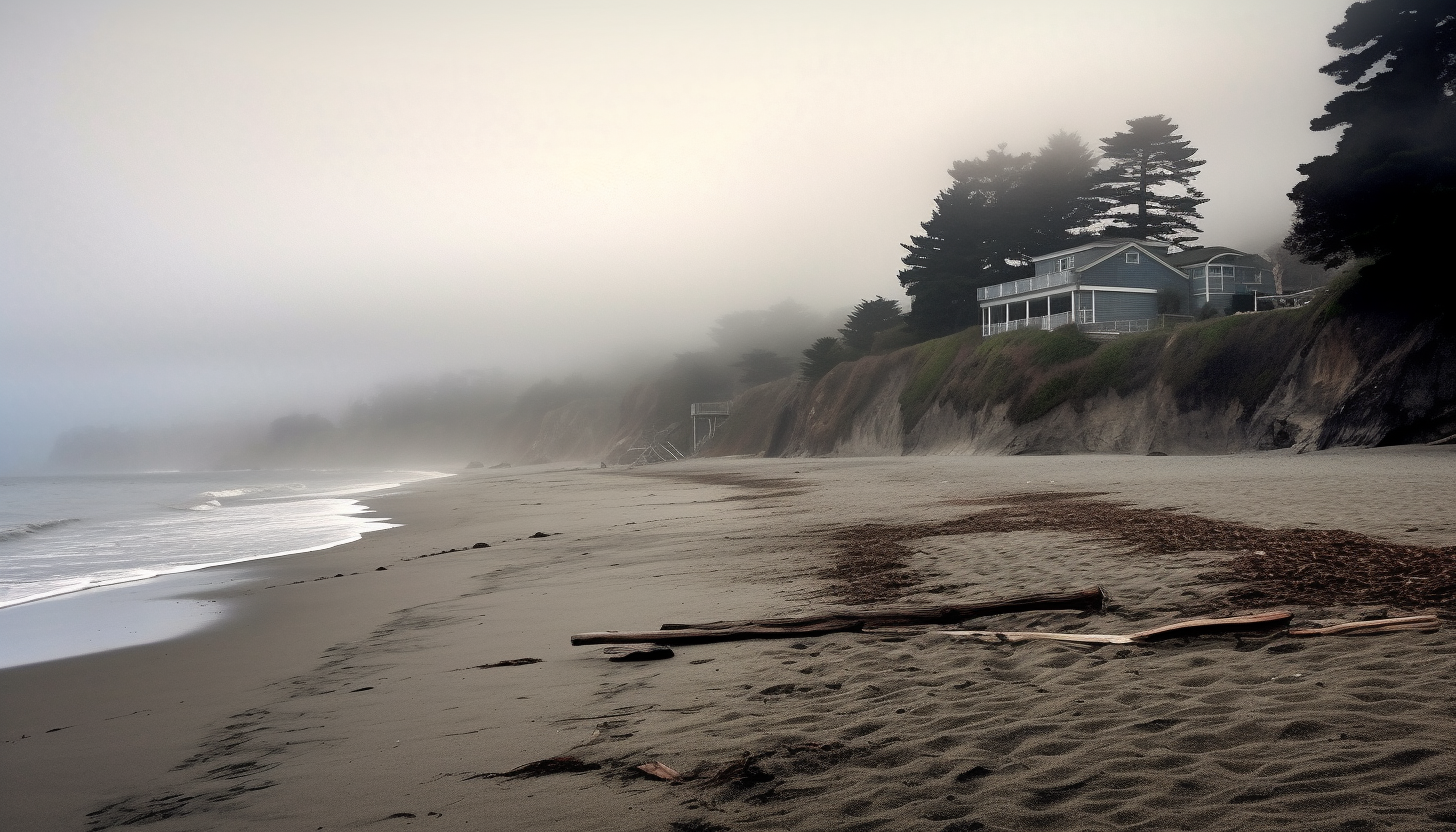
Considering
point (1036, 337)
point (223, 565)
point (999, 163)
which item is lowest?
point (223, 565)

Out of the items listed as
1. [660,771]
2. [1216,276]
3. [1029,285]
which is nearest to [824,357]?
[1029,285]

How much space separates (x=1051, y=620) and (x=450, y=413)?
171198 millimetres

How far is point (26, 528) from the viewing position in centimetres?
2208

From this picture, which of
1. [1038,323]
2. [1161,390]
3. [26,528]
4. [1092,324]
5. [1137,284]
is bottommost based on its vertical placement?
[26,528]

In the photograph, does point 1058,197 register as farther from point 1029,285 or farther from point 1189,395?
point 1189,395

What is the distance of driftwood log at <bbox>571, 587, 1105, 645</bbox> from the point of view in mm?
5543

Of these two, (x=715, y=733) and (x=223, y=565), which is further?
(x=223, y=565)

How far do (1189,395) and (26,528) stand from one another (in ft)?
124

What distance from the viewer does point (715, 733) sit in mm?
3748

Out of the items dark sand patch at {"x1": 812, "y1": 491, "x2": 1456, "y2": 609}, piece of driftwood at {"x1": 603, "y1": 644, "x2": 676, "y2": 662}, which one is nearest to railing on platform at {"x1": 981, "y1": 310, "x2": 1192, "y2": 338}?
dark sand patch at {"x1": 812, "y1": 491, "x2": 1456, "y2": 609}

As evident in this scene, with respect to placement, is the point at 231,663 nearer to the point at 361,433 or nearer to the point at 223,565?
the point at 223,565

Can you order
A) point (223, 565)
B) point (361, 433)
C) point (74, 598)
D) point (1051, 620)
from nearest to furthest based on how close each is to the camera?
point (1051, 620), point (74, 598), point (223, 565), point (361, 433)

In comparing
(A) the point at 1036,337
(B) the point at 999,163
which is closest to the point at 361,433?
Result: (B) the point at 999,163

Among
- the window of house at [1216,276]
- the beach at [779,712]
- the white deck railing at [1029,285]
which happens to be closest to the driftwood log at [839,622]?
the beach at [779,712]
